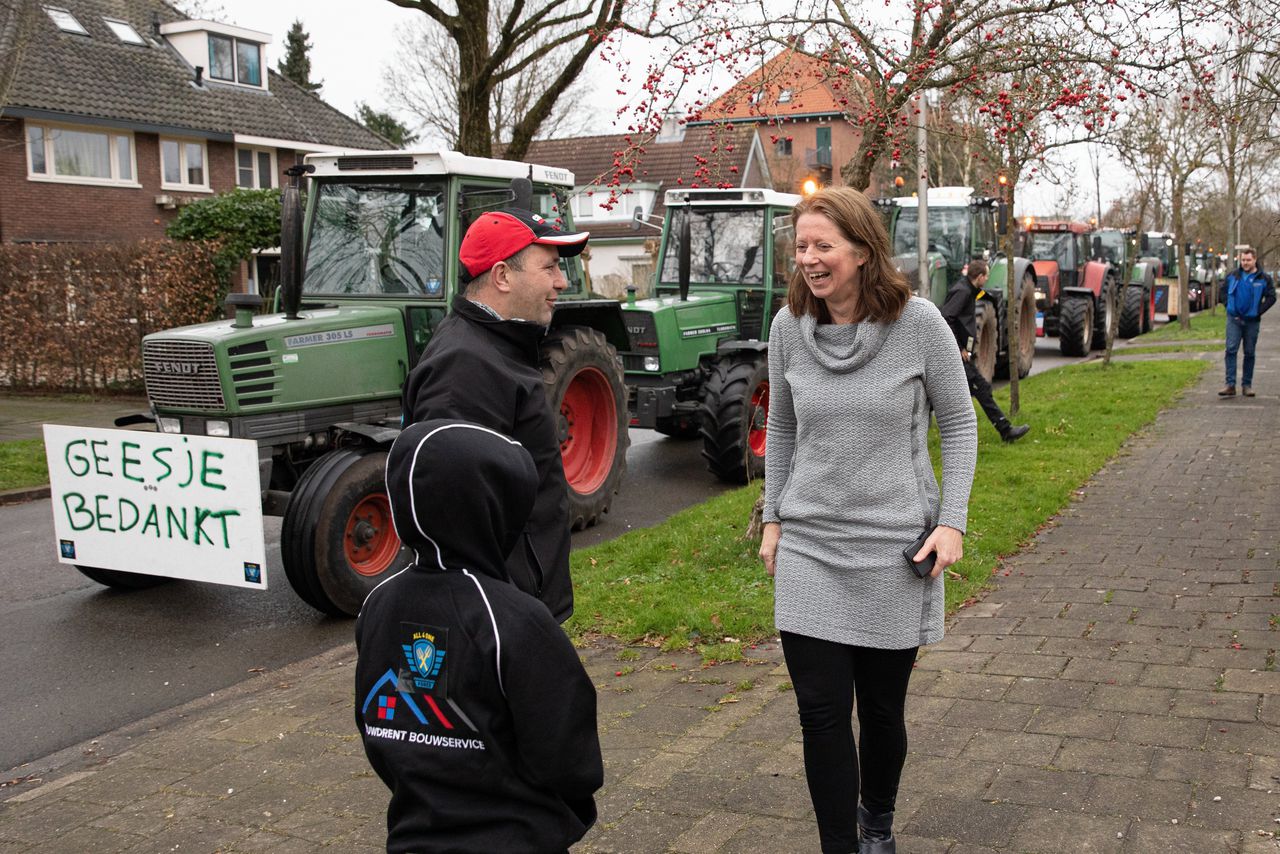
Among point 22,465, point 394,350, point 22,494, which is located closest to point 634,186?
point 22,465

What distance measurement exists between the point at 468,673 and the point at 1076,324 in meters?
22.1

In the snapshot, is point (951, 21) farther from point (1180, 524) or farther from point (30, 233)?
point (30, 233)

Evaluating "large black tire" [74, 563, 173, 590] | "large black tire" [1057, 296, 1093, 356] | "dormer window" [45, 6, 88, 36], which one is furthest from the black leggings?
"dormer window" [45, 6, 88, 36]

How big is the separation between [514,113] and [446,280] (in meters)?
32.5

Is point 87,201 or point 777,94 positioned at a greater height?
point 87,201

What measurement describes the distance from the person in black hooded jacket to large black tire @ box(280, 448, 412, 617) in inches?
175

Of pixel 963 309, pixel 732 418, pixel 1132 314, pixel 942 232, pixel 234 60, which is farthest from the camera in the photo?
pixel 234 60

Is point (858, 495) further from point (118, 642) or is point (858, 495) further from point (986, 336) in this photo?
point (986, 336)

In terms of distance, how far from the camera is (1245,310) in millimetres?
14422

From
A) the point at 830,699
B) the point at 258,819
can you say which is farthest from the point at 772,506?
the point at 258,819

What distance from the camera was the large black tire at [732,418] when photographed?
10688 mm

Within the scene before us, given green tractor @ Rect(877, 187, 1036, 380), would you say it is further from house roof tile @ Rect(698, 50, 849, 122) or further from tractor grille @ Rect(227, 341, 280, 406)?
tractor grille @ Rect(227, 341, 280, 406)

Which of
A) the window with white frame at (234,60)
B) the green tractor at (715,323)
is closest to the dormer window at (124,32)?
the window with white frame at (234,60)

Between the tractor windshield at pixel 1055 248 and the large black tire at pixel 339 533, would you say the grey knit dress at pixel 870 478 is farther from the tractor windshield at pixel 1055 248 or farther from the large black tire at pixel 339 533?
the tractor windshield at pixel 1055 248
